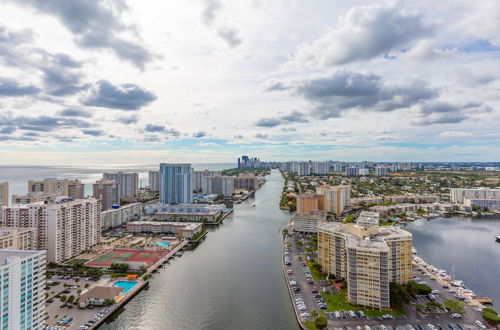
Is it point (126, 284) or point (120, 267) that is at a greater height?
point (120, 267)

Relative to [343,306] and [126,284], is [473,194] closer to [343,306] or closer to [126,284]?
[343,306]

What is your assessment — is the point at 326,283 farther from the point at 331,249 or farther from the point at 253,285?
the point at 253,285

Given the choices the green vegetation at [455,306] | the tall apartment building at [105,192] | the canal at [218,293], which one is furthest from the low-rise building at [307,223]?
the tall apartment building at [105,192]

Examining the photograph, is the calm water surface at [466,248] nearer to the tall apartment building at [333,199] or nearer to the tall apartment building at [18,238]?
the tall apartment building at [333,199]

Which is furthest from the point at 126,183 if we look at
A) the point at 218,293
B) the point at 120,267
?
the point at 218,293

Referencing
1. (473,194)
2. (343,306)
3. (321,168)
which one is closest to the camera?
(343,306)

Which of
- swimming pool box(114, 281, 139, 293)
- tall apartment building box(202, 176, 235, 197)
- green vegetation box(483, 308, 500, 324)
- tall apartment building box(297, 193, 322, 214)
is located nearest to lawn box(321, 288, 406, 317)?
green vegetation box(483, 308, 500, 324)
